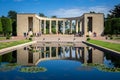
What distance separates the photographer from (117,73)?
27.9 feet

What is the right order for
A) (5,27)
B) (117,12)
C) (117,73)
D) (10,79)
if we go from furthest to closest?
(117,12)
(5,27)
(117,73)
(10,79)

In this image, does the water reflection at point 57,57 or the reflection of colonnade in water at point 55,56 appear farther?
the reflection of colonnade in water at point 55,56

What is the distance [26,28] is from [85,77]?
36292 mm

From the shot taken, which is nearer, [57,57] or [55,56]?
[57,57]

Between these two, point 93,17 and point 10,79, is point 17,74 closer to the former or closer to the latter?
point 10,79

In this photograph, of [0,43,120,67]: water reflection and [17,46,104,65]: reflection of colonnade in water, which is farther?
[17,46,104,65]: reflection of colonnade in water

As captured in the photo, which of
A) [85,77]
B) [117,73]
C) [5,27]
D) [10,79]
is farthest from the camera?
[5,27]

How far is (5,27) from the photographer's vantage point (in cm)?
4138

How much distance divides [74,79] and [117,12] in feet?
169

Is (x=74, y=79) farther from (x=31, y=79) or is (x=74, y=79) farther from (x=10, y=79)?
(x=10, y=79)

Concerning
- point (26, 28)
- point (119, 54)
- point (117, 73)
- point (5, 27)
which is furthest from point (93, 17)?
point (117, 73)

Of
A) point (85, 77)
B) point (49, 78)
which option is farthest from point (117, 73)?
point (49, 78)

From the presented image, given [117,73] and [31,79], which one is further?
[117,73]

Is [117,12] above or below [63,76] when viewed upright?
above
